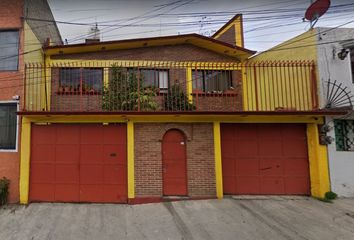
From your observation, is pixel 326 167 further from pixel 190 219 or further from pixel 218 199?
pixel 190 219

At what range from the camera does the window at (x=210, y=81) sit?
1075 cm

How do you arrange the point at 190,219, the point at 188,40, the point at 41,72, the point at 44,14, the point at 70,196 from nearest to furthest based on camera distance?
1. the point at 190,219
2. the point at 70,196
3. the point at 41,72
4. the point at 44,14
5. the point at 188,40

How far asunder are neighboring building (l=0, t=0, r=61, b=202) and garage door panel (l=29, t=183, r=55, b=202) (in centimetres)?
41

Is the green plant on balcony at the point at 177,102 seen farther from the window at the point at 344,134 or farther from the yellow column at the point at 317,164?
the window at the point at 344,134

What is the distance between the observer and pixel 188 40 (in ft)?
36.9

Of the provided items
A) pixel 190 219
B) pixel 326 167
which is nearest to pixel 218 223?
pixel 190 219

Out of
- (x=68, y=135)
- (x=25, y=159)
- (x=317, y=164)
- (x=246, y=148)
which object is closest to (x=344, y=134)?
(x=317, y=164)

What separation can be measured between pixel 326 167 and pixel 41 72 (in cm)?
1067

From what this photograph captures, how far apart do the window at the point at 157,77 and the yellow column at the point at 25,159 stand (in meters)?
4.86

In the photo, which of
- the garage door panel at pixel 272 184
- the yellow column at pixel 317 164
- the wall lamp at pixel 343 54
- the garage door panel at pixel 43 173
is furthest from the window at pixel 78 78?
the wall lamp at pixel 343 54

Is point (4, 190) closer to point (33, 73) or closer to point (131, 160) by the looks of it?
point (131, 160)

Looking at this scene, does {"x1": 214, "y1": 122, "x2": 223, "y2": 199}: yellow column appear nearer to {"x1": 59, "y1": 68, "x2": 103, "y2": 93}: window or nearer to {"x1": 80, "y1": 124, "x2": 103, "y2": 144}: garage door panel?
{"x1": 80, "y1": 124, "x2": 103, "y2": 144}: garage door panel

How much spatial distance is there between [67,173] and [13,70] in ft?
12.3

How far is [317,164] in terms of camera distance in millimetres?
8016
